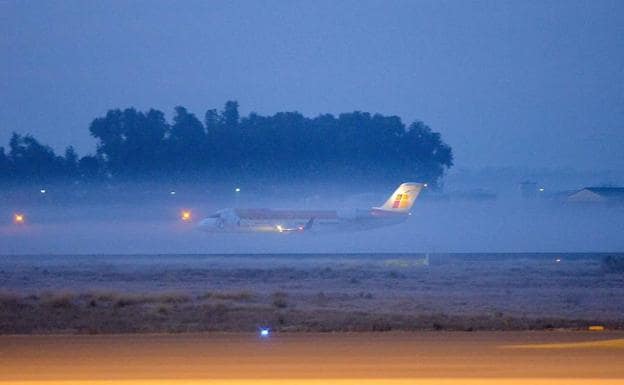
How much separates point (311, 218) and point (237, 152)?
23696 mm

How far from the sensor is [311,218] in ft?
206

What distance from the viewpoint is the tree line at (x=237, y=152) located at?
83.8m

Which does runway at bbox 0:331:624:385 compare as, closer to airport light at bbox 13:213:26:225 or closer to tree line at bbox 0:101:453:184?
airport light at bbox 13:213:26:225

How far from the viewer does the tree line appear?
83.8 meters

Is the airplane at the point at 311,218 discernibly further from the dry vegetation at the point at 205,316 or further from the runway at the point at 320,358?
the runway at the point at 320,358

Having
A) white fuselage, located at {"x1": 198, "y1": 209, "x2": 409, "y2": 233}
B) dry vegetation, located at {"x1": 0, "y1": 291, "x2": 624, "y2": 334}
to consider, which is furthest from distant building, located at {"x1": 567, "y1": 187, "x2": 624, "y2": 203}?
dry vegetation, located at {"x1": 0, "y1": 291, "x2": 624, "y2": 334}

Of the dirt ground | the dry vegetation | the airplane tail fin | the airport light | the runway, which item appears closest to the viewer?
the runway

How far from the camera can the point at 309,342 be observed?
16.1 meters

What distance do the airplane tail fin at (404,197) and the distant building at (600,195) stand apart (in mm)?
22220

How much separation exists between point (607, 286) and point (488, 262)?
12610 mm

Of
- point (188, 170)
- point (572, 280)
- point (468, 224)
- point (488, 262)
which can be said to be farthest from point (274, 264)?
point (188, 170)

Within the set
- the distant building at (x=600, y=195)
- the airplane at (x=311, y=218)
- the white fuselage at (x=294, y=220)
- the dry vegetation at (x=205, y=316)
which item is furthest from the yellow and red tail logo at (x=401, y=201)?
the dry vegetation at (x=205, y=316)

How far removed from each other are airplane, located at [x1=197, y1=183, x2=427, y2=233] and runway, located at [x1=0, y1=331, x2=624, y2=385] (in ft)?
146

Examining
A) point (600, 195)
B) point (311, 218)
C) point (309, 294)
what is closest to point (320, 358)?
point (309, 294)
